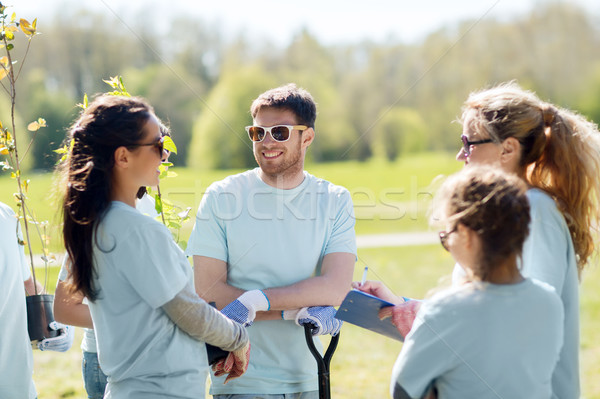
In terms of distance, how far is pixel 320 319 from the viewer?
2797mm

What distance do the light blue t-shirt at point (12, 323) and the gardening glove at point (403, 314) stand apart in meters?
1.51

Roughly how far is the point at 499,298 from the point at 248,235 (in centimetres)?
137

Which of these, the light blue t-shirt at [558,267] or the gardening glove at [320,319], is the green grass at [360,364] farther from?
the gardening glove at [320,319]

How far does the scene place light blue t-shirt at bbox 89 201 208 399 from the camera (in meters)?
2.05

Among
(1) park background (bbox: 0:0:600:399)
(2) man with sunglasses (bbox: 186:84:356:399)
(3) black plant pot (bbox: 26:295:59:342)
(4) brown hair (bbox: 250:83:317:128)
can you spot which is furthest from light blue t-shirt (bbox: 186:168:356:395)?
(1) park background (bbox: 0:0:600:399)

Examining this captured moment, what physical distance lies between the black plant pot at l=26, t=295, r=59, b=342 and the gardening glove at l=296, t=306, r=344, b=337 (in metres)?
1.10

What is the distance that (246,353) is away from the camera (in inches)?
96.0

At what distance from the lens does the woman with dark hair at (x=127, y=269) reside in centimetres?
206

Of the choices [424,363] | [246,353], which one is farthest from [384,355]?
[424,363]

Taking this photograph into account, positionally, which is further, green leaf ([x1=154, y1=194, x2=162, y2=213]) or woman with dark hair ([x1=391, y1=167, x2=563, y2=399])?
green leaf ([x1=154, y1=194, x2=162, y2=213])

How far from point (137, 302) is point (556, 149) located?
163cm

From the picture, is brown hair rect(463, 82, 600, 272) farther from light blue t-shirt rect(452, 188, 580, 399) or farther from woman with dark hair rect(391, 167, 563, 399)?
woman with dark hair rect(391, 167, 563, 399)

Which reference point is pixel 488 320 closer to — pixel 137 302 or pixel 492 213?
pixel 492 213

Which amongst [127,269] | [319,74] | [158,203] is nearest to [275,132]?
[158,203]
